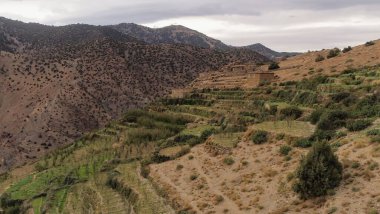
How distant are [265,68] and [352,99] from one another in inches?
1708

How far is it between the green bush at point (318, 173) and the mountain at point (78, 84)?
6548 centimetres

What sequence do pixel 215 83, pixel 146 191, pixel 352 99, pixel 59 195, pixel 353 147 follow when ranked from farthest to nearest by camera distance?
pixel 215 83 → pixel 59 195 → pixel 352 99 → pixel 146 191 → pixel 353 147

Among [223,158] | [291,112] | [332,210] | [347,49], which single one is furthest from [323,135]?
[347,49]

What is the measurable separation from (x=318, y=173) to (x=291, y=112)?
1823cm

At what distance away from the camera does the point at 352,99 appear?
38.5 metres

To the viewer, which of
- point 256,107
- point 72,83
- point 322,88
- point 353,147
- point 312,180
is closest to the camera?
point 312,180

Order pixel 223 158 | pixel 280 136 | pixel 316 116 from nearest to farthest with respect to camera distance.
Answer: pixel 280 136
pixel 316 116
pixel 223 158

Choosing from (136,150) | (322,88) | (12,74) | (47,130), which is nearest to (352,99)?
(322,88)

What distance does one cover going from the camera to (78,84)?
105 meters

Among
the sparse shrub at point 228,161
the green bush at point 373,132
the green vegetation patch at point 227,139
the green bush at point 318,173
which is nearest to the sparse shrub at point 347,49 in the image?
the green vegetation patch at point 227,139

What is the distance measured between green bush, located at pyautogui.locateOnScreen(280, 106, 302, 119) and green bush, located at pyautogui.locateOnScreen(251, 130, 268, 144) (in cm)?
563

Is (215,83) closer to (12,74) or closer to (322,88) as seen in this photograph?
(322,88)

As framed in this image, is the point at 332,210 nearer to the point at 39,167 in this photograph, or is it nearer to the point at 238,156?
the point at 238,156

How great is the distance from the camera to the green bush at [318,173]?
917 inches
